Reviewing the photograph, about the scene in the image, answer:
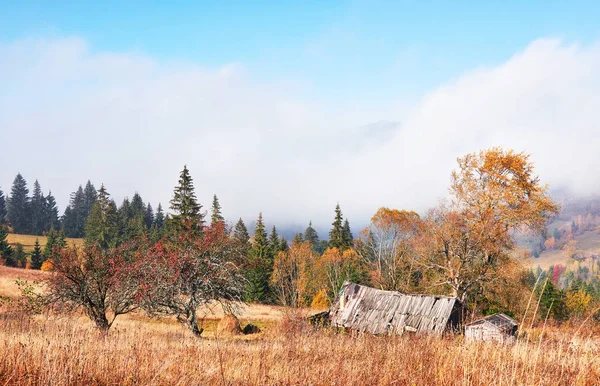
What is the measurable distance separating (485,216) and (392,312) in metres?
10.4

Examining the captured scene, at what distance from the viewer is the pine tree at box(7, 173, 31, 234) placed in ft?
365

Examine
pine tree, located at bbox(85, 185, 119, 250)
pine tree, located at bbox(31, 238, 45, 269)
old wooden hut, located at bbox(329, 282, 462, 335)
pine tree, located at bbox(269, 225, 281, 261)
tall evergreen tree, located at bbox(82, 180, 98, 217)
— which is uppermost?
tall evergreen tree, located at bbox(82, 180, 98, 217)

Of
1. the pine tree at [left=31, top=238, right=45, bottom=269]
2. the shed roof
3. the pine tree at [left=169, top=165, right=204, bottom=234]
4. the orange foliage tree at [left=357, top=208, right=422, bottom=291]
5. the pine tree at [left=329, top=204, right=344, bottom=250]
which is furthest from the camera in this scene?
the pine tree at [left=31, top=238, right=45, bottom=269]

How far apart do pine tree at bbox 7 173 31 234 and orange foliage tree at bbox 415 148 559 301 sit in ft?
407

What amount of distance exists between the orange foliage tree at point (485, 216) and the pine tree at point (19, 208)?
4888 inches

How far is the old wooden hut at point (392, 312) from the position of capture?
2186 cm

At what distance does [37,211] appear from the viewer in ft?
379

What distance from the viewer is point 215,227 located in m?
23.8

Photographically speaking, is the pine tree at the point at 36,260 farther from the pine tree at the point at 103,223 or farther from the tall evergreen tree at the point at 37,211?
the tall evergreen tree at the point at 37,211

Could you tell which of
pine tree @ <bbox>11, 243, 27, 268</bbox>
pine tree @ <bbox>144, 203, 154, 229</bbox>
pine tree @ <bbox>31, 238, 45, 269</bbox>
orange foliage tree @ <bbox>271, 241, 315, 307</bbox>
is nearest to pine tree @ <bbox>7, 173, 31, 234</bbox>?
pine tree @ <bbox>144, 203, 154, 229</bbox>

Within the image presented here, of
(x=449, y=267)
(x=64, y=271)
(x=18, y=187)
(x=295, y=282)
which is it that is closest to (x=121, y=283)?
(x=64, y=271)

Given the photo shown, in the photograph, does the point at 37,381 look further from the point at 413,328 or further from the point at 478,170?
the point at 478,170

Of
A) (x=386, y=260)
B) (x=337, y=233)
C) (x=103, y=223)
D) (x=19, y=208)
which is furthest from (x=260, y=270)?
(x=19, y=208)

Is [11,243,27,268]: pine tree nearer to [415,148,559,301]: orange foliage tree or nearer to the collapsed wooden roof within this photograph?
[415,148,559,301]: orange foliage tree
